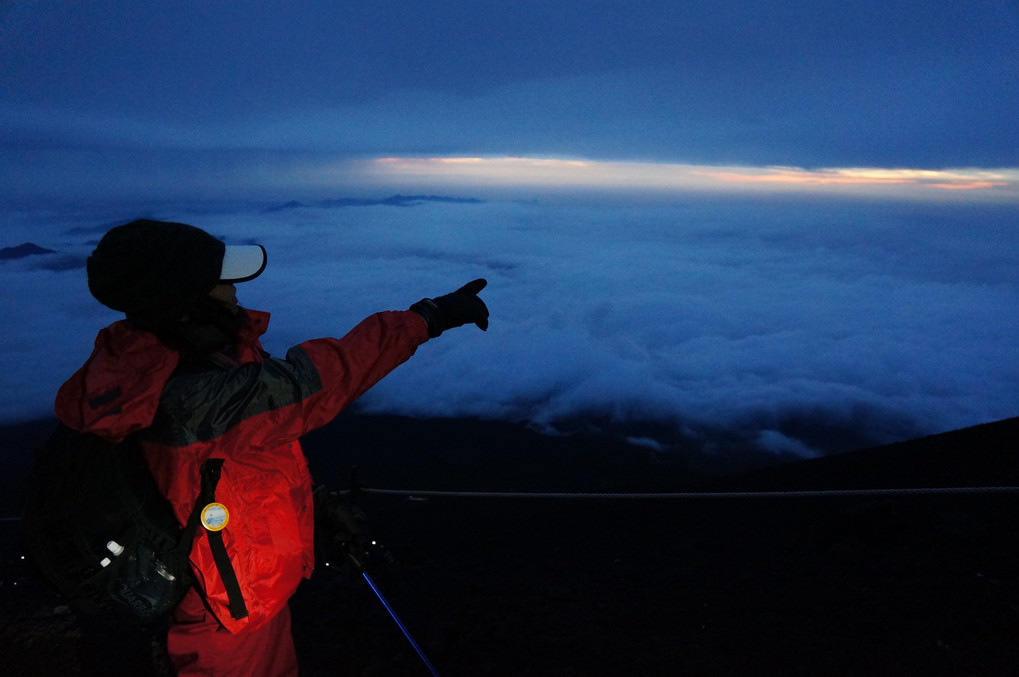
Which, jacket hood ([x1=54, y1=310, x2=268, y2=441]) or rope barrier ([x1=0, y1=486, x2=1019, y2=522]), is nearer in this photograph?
jacket hood ([x1=54, y1=310, x2=268, y2=441])

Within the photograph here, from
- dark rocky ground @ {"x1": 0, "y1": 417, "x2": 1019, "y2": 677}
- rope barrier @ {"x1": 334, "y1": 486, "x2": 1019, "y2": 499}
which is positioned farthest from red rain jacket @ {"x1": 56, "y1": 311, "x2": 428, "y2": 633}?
rope barrier @ {"x1": 334, "y1": 486, "x2": 1019, "y2": 499}

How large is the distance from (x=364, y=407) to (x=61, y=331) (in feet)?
285

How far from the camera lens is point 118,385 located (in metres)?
1.38

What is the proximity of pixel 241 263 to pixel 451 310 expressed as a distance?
2.14ft

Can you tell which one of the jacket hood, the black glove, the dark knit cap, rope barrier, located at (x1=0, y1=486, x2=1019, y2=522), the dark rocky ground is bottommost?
the dark rocky ground

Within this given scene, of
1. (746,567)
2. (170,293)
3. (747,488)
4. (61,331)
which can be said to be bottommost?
(61,331)

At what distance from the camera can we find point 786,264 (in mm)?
173500

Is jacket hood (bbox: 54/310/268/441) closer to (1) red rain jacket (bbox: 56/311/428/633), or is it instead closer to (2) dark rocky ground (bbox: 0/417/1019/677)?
(1) red rain jacket (bbox: 56/311/428/633)

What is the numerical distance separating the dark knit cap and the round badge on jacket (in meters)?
0.52

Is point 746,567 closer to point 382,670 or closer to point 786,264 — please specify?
point 382,670

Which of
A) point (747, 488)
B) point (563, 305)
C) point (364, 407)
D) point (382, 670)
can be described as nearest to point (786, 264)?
point (563, 305)

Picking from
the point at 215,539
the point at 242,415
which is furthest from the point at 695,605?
the point at 242,415

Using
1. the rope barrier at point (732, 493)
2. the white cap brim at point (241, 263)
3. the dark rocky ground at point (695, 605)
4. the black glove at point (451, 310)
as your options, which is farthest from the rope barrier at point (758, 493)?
the white cap brim at point (241, 263)

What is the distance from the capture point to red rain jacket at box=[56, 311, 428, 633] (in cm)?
140
